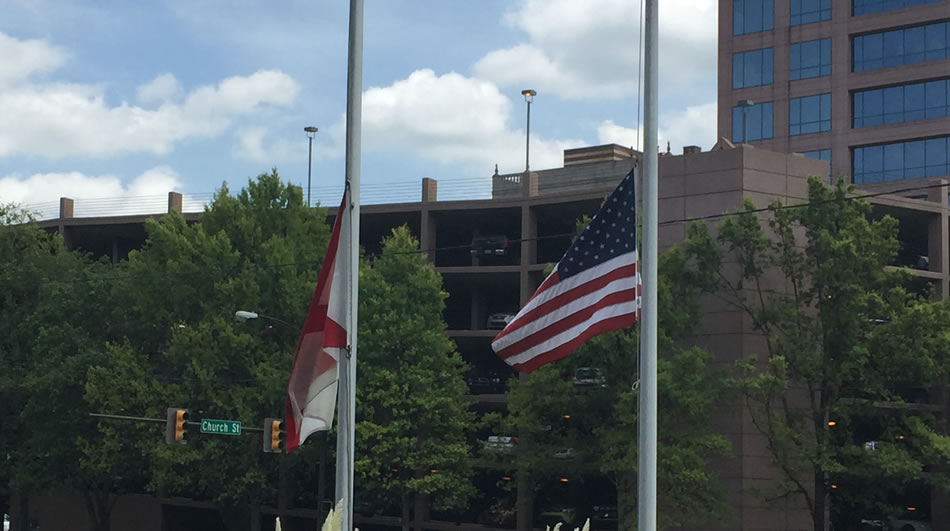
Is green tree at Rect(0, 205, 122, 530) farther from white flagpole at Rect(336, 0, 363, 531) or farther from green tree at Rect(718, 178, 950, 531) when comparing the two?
white flagpole at Rect(336, 0, 363, 531)

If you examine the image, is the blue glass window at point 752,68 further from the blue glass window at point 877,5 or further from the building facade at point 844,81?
the blue glass window at point 877,5

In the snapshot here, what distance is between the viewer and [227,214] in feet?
184

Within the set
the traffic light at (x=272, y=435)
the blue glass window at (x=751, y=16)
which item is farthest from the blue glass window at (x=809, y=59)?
the traffic light at (x=272, y=435)

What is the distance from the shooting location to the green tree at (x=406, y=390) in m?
52.1

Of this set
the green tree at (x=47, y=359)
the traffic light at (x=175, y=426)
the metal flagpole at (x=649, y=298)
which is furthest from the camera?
the green tree at (x=47, y=359)

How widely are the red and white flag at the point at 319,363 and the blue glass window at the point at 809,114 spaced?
78.6 m

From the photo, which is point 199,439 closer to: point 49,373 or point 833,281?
point 49,373

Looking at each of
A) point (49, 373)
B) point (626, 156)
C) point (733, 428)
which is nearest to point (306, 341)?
point (733, 428)

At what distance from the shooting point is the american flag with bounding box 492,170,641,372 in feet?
54.1

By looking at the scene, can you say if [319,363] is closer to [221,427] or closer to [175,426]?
[175,426]

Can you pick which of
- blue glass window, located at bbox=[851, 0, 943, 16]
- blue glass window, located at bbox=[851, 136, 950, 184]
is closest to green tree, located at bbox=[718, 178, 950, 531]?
blue glass window, located at bbox=[851, 136, 950, 184]

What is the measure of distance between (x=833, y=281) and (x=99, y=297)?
3370 centimetres

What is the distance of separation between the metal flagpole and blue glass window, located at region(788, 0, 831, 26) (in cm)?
7604

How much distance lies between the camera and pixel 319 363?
15070 millimetres
